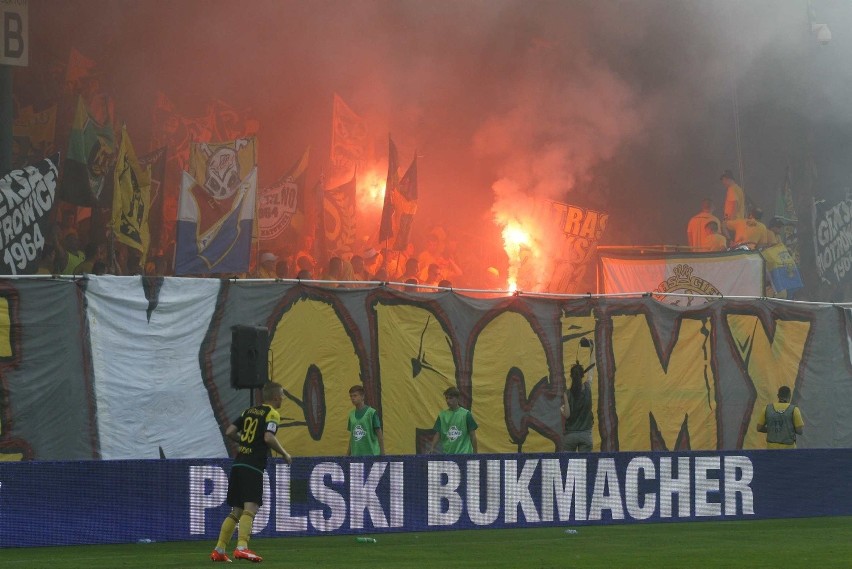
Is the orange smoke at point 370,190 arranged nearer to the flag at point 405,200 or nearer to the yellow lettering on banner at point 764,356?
the flag at point 405,200

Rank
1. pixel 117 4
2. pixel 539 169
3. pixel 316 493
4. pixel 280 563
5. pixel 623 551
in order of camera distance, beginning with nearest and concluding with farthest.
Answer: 1. pixel 280 563
2. pixel 623 551
3. pixel 316 493
4. pixel 117 4
5. pixel 539 169

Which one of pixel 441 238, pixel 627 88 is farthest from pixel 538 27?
pixel 441 238

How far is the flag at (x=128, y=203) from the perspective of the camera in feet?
61.3

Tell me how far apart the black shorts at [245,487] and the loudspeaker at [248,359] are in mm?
1495

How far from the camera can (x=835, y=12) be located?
30984 millimetres

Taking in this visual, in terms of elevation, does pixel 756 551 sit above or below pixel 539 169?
below

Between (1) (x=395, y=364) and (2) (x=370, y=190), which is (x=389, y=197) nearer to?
(2) (x=370, y=190)

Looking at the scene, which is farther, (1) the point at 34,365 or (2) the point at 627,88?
(2) the point at 627,88

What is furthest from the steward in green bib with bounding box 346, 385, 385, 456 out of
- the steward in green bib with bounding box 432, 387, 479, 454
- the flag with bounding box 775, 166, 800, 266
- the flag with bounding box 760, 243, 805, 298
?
the flag with bounding box 775, 166, 800, 266

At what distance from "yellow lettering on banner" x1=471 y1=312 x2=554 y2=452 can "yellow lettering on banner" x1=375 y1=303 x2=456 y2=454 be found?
483 millimetres

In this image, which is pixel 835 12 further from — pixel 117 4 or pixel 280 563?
pixel 280 563

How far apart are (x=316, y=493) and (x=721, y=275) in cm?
1200

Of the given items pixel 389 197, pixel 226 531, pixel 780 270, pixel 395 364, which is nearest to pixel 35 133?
pixel 389 197

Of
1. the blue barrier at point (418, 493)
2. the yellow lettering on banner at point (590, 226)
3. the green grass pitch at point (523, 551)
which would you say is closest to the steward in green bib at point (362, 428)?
the blue barrier at point (418, 493)
